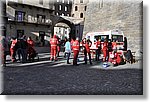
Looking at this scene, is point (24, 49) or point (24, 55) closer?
point (24, 55)

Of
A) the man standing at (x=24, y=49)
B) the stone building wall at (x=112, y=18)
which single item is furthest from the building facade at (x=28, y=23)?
the stone building wall at (x=112, y=18)

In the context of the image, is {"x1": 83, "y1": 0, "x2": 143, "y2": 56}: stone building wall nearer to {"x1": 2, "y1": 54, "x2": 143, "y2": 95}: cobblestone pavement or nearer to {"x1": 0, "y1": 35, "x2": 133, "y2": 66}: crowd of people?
{"x1": 0, "y1": 35, "x2": 133, "y2": 66}: crowd of people

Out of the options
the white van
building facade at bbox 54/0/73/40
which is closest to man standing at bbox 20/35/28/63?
building facade at bbox 54/0/73/40

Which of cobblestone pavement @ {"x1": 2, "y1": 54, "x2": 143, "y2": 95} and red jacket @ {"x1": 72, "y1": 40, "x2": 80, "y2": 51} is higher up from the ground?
red jacket @ {"x1": 72, "y1": 40, "x2": 80, "y2": 51}

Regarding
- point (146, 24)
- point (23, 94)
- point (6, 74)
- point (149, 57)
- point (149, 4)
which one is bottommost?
point (23, 94)

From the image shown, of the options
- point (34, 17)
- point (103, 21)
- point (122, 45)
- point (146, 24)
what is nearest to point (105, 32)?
point (103, 21)

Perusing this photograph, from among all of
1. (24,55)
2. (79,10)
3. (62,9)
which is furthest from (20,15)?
(62,9)

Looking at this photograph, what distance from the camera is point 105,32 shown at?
737 centimetres

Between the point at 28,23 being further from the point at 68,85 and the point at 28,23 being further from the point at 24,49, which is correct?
the point at 68,85

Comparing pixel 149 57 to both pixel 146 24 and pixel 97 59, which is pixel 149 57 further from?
pixel 97 59

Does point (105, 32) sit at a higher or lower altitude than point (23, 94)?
higher

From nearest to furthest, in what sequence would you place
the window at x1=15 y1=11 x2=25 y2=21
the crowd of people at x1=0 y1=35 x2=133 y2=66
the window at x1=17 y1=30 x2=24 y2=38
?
the window at x1=17 y1=30 x2=24 y2=38 < the window at x1=15 y1=11 x2=25 y2=21 < the crowd of people at x1=0 y1=35 x2=133 y2=66

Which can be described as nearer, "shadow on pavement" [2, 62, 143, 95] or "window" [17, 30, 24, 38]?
"shadow on pavement" [2, 62, 143, 95]

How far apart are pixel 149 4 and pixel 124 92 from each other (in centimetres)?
115
